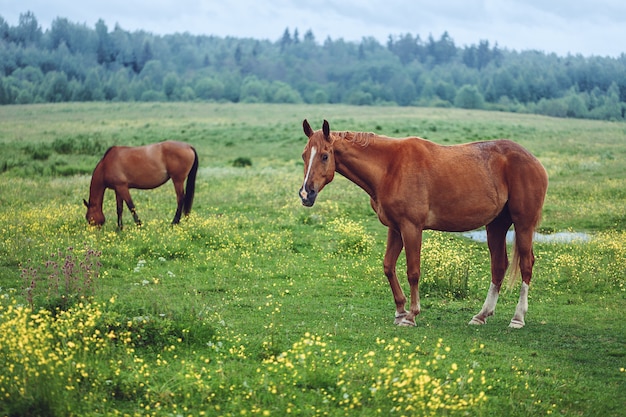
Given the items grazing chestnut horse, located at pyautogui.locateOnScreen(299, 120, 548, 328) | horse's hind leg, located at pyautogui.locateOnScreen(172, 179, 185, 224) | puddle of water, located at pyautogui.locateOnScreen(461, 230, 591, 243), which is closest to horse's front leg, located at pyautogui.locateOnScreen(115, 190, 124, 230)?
horse's hind leg, located at pyautogui.locateOnScreen(172, 179, 185, 224)

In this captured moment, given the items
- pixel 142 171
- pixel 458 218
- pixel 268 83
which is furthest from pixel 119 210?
pixel 268 83

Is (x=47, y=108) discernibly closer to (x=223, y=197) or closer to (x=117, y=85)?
(x=117, y=85)

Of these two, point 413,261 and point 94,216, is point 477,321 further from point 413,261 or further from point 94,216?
point 94,216

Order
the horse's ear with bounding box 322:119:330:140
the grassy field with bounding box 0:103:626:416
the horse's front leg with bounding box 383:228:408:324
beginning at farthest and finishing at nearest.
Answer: the horse's front leg with bounding box 383:228:408:324
the horse's ear with bounding box 322:119:330:140
the grassy field with bounding box 0:103:626:416

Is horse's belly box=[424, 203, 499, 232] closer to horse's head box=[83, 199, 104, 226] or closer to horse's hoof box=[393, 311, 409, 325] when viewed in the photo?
horse's hoof box=[393, 311, 409, 325]

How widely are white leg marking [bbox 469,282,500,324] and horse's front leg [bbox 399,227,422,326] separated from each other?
920 millimetres

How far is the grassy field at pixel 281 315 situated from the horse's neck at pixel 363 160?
81.4 inches

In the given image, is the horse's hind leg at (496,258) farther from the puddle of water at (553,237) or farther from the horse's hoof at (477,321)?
the puddle of water at (553,237)

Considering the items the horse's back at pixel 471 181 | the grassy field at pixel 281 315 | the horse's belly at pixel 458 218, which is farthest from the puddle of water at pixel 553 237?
the horse's belly at pixel 458 218

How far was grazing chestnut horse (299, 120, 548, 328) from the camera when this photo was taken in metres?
9.75

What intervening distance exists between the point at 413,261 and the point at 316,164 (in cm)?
193

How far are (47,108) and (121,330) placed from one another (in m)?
76.6

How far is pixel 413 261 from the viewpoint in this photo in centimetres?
984

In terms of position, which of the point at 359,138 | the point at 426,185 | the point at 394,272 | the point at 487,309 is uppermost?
the point at 359,138
